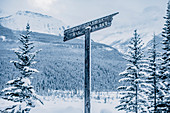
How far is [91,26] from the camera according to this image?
5547 mm

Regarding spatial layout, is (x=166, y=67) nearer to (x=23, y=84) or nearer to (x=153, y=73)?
(x=153, y=73)

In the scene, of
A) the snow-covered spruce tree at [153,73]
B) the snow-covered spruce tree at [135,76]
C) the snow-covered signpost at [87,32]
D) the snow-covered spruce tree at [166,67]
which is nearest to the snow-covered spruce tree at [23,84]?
the snow-covered signpost at [87,32]

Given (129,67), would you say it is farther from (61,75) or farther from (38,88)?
(61,75)

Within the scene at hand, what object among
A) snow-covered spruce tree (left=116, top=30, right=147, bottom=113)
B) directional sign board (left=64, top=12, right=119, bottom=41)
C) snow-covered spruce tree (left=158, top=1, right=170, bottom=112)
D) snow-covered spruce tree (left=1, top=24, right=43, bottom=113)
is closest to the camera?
directional sign board (left=64, top=12, right=119, bottom=41)

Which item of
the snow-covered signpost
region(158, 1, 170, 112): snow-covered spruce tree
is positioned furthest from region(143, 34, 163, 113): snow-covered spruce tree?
the snow-covered signpost

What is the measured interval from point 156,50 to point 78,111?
9.71m

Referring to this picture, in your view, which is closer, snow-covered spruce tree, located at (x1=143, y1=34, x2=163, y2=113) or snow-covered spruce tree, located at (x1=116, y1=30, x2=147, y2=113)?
snow-covered spruce tree, located at (x1=143, y1=34, x2=163, y2=113)

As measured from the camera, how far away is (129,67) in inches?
627

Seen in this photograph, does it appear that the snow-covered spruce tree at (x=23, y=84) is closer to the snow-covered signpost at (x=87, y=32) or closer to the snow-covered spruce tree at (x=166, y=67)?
the snow-covered signpost at (x=87, y=32)

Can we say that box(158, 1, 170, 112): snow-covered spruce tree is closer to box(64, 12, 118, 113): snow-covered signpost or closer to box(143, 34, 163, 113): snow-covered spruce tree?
box(143, 34, 163, 113): snow-covered spruce tree

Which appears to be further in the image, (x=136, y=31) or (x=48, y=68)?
(x=48, y=68)

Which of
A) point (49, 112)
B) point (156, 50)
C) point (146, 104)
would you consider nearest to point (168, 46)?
point (156, 50)

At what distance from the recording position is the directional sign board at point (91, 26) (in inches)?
213

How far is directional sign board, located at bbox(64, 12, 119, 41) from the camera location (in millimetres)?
5402
